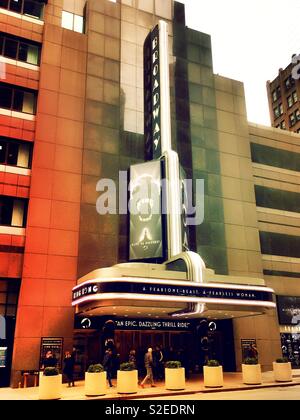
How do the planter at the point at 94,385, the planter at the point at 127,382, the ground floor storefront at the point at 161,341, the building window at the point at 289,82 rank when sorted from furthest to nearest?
the building window at the point at 289,82, the ground floor storefront at the point at 161,341, the planter at the point at 127,382, the planter at the point at 94,385

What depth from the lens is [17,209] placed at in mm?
26359

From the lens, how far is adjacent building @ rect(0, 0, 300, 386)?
2498cm

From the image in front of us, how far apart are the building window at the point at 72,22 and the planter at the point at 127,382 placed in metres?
26.6

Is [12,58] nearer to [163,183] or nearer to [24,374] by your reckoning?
[163,183]

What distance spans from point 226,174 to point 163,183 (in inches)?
364

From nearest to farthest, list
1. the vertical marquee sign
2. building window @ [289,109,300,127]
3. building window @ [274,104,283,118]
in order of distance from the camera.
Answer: the vertical marquee sign
building window @ [289,109,300,127]
building window @ [274,104,283,118]

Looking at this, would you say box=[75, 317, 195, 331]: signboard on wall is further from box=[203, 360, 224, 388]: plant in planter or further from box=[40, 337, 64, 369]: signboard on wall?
box=[203, 360, 224, 388]: plant in planter

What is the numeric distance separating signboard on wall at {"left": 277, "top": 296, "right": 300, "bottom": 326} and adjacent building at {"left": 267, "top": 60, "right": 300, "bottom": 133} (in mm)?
44726

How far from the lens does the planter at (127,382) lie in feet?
58.5

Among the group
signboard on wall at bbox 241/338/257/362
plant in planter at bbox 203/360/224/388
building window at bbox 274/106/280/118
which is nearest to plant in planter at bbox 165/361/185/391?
plant in planter at bbox 203/360/224/388

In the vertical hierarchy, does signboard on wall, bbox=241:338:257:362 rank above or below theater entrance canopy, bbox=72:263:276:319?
below

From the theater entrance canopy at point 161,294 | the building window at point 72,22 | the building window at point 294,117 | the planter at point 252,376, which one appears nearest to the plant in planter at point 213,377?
the planter at point 252,376

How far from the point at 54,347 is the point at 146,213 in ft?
33.0

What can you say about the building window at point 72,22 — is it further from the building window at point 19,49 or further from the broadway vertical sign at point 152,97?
the broadway vertical sign at point 152,97
